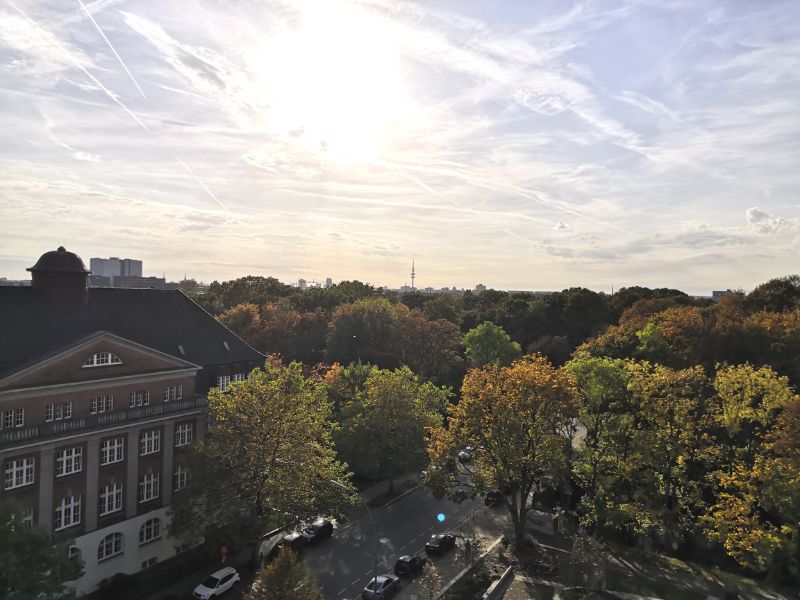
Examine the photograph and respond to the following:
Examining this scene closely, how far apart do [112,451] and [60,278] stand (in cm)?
1248

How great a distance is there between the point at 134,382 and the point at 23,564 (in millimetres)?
16104

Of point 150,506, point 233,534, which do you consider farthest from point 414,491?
point 150,506

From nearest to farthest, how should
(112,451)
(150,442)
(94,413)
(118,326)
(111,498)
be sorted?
(94,413)
(111,498)
(112,451)
(150,442)
(118,326)

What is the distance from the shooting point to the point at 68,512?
112 ft

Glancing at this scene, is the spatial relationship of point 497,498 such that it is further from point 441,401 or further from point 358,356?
point 358,356

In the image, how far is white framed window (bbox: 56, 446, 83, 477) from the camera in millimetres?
33716

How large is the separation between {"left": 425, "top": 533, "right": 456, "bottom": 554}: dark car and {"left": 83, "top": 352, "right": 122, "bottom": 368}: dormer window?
25.3m

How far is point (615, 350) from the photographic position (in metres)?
64.0

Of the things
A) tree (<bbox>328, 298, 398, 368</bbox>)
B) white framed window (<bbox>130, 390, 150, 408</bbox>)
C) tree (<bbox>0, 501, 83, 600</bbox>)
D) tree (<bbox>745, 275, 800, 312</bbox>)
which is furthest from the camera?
tree (<bbox>328, 298, 398, 368</bbox>)

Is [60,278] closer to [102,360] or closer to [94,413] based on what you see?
[102,360]

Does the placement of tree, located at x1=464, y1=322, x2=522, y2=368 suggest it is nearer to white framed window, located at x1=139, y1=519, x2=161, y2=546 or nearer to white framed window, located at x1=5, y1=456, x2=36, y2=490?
white framed window, located at x1=139, y1=519, x2=161, y2=546

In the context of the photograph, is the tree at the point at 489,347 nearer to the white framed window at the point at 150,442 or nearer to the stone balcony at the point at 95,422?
the stone balcony at the point at 95,422

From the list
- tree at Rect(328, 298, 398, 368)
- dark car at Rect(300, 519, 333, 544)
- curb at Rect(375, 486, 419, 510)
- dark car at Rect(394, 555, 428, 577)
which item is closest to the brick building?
dark car at Rect(300, 519, 333, 544)

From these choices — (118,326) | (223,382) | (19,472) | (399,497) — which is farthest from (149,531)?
(399,497)
